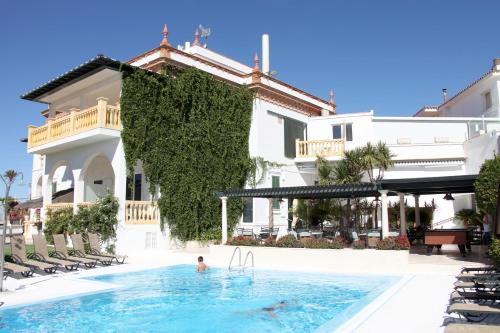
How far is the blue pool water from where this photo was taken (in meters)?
9.65

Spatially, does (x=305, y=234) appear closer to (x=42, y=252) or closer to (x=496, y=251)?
(x=496, y=251)

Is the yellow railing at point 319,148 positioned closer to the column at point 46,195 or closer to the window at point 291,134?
the window at point 291,134

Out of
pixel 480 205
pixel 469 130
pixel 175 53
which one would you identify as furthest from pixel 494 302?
pixel 469 130

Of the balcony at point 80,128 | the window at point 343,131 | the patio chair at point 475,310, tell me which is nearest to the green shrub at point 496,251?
the patio chair at point 475,310

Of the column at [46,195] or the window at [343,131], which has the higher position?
the window at [343,131]

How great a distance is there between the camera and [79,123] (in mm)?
22297

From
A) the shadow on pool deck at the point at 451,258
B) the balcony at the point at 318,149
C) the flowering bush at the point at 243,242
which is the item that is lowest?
the shadow on pool deck at the point at 451,258

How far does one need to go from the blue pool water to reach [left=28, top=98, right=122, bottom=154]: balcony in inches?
333

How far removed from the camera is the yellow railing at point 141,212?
2180 centimetres

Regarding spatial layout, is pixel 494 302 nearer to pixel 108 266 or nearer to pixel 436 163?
pixel 108 266

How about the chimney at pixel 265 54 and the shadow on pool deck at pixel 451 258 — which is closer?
the shadow on pool deck at pixel 451 258

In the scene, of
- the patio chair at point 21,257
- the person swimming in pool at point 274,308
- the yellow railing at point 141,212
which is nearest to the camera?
the person swimming in pool at point 274,308

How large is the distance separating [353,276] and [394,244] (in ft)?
7.10

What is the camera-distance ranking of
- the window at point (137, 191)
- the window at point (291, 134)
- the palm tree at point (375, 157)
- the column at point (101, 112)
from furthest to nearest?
the window at point (291, 134) → the window at point (137, 191) → the palm tree at point (375, 157) → the column at point (101, 112)
